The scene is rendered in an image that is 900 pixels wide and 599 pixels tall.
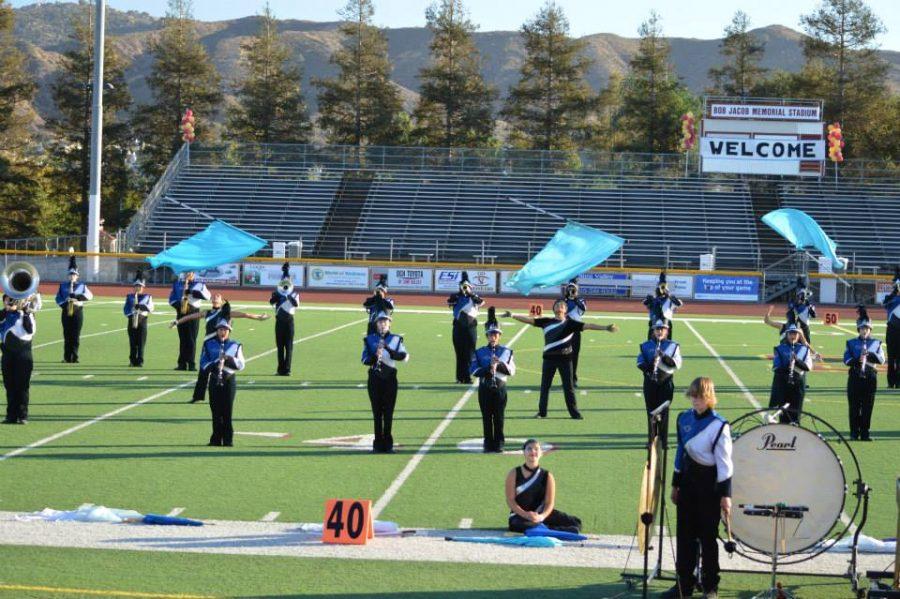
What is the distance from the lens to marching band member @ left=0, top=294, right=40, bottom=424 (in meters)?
15.5

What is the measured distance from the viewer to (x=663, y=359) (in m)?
15.4

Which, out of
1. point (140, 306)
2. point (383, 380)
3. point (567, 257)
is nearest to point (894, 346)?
point (567, 257)

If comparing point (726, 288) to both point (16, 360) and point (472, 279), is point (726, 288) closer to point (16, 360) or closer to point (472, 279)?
Answer: point (472, 279)

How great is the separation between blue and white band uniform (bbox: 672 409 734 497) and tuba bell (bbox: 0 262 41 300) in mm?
10679

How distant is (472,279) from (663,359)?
30726mm

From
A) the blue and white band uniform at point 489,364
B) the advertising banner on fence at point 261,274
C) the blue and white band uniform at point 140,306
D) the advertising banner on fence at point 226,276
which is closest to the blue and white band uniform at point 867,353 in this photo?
the blue and white band uniform at point 489,364

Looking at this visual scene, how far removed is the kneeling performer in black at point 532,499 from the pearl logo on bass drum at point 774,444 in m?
2.44

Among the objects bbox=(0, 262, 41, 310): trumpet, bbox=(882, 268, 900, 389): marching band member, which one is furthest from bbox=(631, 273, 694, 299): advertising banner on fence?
bbox=(0, 262, 41, 310): trumpet

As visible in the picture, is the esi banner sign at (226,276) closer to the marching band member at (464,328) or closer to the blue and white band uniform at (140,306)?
the blue and white band uniform at (140,306)

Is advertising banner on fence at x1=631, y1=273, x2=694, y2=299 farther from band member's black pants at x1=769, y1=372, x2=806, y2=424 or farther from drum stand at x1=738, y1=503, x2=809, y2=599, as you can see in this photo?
drum stand at x1=738, y1=503, x2=809, y2=599

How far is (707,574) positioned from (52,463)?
767 cm

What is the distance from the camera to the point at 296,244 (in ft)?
160

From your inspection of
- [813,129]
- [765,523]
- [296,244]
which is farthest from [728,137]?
[765,523]

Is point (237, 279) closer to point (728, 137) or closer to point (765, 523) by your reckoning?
point (728, 137)
